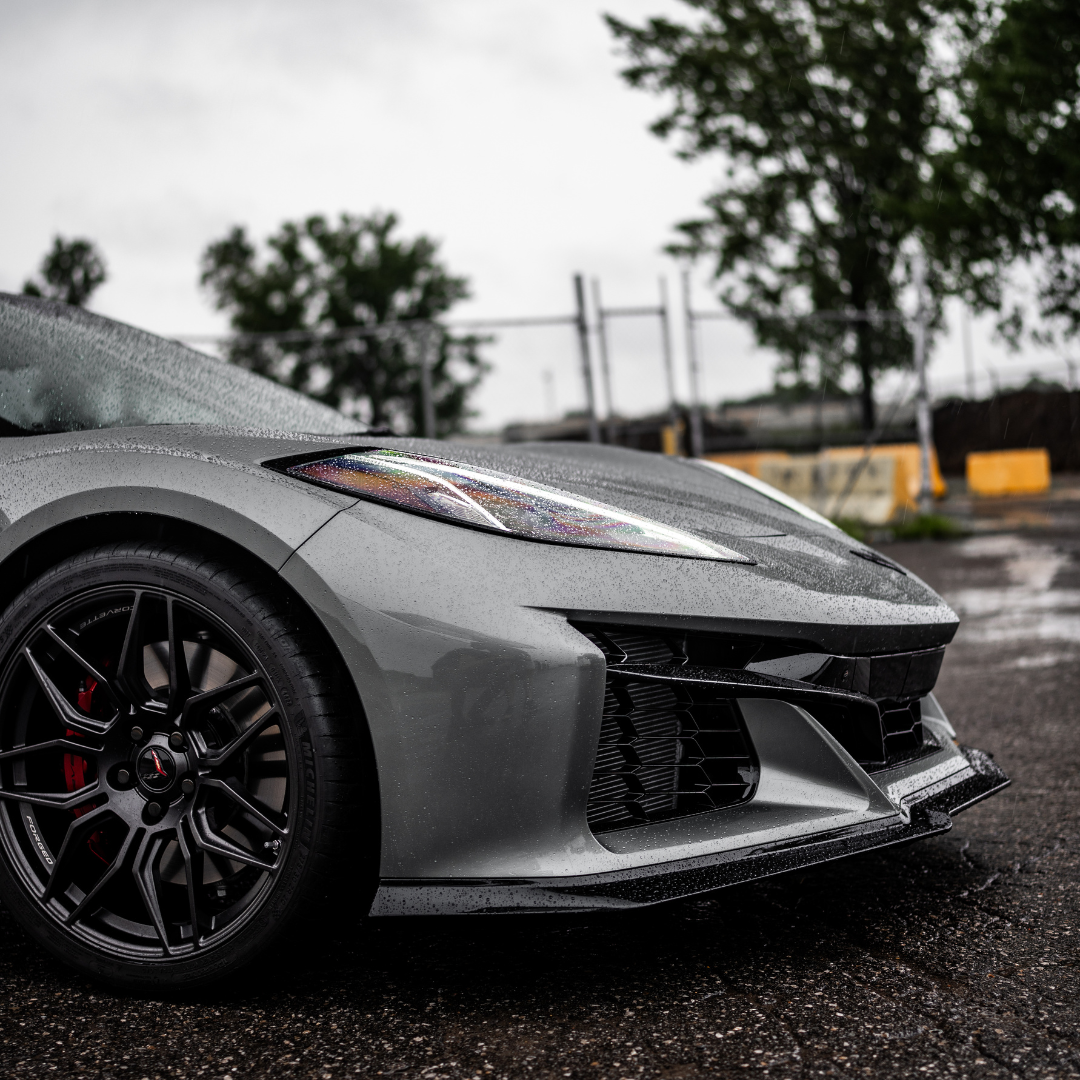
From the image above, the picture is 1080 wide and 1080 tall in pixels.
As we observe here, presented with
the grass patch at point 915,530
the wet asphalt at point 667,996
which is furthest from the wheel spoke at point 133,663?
the grass patch at point 915,530

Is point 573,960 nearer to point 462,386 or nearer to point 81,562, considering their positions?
point 81,562

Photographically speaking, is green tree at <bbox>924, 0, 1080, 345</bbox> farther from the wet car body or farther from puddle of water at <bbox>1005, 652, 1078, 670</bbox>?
the wet car body

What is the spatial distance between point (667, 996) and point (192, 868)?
0.77 meters

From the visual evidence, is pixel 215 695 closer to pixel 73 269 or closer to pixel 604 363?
pixel 604 363

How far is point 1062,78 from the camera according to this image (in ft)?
61.4

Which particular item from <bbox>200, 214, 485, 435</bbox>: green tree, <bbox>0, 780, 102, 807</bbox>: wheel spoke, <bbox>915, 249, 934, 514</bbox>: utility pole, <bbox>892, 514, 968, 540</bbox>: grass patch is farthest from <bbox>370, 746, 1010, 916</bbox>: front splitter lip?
<bbox>200, 214, 485, 435</bbox>: green tree

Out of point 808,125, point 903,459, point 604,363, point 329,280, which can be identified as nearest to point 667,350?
point 604,363

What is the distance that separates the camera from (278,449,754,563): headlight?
6.11 ft

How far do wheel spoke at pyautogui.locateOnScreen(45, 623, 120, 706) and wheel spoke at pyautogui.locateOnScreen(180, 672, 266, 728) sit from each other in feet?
0.46

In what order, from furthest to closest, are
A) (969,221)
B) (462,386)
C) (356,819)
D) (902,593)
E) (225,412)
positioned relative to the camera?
(969,221), (462,386), (225,412), (902,593), (356,819)

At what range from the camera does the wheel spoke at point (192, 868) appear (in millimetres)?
1836

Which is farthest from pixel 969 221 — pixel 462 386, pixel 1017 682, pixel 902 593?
Result: pixel 902 593

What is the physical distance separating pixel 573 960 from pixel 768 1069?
1.64ft

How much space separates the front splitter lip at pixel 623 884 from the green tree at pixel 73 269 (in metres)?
45.9
